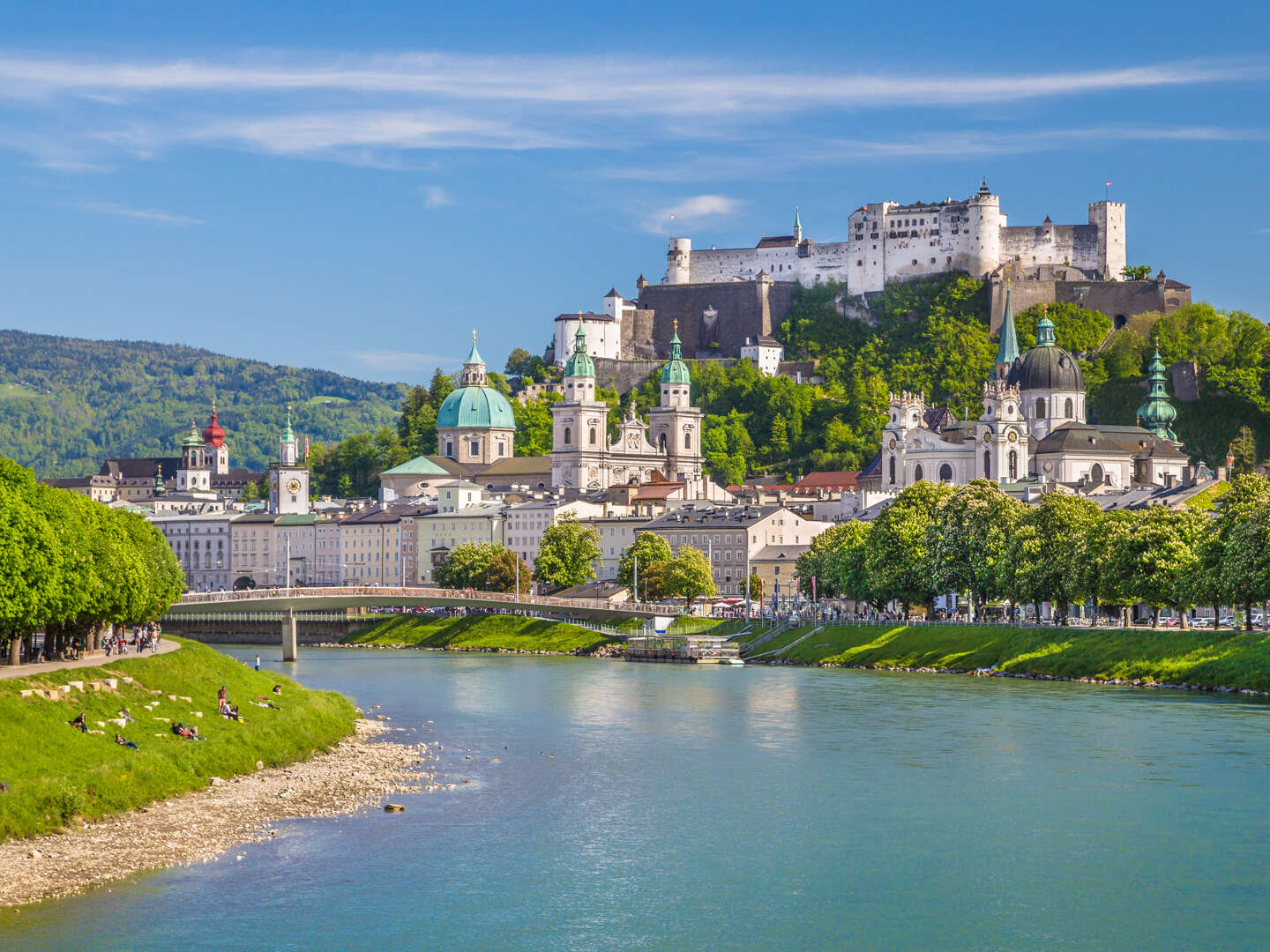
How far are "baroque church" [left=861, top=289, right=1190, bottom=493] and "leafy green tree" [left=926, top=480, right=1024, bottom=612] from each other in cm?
3392

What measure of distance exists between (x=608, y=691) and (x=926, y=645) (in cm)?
1455

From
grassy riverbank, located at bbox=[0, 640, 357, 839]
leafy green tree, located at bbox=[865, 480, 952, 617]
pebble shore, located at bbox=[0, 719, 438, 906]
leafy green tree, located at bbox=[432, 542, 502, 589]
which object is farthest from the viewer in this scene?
leafy green tree, located at bbox=[432, 542, 502, 589]

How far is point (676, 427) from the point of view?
15475cm

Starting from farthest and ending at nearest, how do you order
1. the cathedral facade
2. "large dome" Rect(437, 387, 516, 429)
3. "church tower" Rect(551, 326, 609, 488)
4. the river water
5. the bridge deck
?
"large dome" Rect(437, 387, 516, 429), the cathedral facade, "church tower" Rect(551, 326, 609, 488), the bridge deck, the river water

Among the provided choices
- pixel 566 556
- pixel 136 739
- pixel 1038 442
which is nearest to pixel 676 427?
pixel 1038 442

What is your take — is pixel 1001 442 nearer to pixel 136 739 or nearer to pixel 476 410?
pixel 476 410

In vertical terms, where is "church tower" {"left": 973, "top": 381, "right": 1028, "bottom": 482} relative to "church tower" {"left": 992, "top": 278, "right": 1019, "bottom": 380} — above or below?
below

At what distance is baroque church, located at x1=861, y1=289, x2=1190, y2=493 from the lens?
4670 inches

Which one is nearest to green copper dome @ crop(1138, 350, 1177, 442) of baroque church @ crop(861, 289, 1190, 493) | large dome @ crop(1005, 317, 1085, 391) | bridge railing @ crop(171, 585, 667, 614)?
baroque church @ crop(861, 289, 1190, 493)

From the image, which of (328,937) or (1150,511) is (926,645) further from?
(328,937)

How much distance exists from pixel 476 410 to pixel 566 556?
55724mm

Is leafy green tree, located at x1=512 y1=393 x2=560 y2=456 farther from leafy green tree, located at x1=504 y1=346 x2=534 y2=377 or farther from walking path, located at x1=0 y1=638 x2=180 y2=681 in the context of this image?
walking path, located at x1=0 y1=638 x2=180 y2=681

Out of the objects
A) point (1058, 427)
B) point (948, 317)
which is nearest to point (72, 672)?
point (1058, 427)

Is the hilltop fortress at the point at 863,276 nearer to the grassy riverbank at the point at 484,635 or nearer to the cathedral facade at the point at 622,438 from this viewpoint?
the cathedral facade at the point at 622,438
